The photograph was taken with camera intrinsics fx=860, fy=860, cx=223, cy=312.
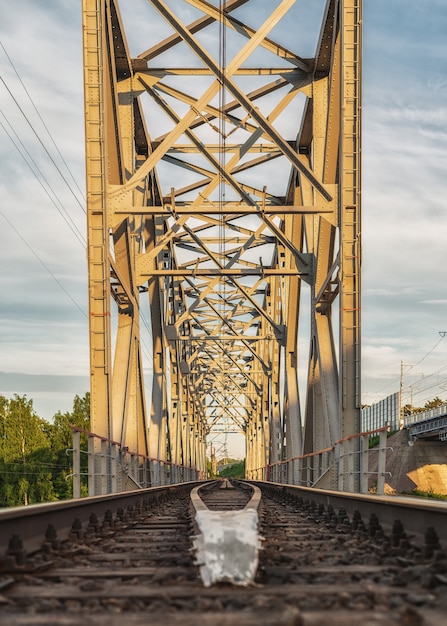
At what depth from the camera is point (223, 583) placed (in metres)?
3.83

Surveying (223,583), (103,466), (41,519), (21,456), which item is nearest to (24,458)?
(21,456)

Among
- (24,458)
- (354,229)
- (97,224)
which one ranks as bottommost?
(24,458)

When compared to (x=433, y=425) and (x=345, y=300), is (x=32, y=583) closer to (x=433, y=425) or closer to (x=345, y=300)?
(x=345, y=300)

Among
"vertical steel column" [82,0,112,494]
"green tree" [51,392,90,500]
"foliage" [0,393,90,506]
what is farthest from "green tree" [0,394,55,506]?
Answer: "vertical steel column" [82,0,112,494]

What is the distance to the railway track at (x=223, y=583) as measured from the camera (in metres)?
3.14

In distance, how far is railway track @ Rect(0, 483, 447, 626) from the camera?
3137mm

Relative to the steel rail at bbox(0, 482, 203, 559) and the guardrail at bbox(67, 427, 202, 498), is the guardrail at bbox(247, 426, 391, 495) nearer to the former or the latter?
the guardrail at bbox(67, 427, 202, 498)

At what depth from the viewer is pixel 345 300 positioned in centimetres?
1488

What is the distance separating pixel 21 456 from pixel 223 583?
229 ft

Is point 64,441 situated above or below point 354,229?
below

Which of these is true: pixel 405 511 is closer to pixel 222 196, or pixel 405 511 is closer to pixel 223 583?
pixel 223 583

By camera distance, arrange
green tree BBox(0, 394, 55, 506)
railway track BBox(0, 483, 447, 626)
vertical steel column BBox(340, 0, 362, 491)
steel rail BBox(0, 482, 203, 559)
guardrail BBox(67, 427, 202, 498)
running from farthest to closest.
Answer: green tree BBox(0, 394, 55, 506) < vertical steel column BBox(340, 0, 362, 491) < guardrail BBox(67, 427, 202, 498) < steel rail BBox(0, 482, 203, 559) < railway track BBox(0, 483, 447, 626)

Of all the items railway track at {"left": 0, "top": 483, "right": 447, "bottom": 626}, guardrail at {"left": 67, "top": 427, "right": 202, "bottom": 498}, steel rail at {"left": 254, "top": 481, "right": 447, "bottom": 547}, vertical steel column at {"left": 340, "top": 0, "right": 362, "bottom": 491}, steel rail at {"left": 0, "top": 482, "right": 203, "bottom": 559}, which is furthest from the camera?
vertical steel column at {"left": 340, "top": 0, "right": 362, "bottom": 491}

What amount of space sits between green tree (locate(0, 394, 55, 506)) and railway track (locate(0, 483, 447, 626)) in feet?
213
